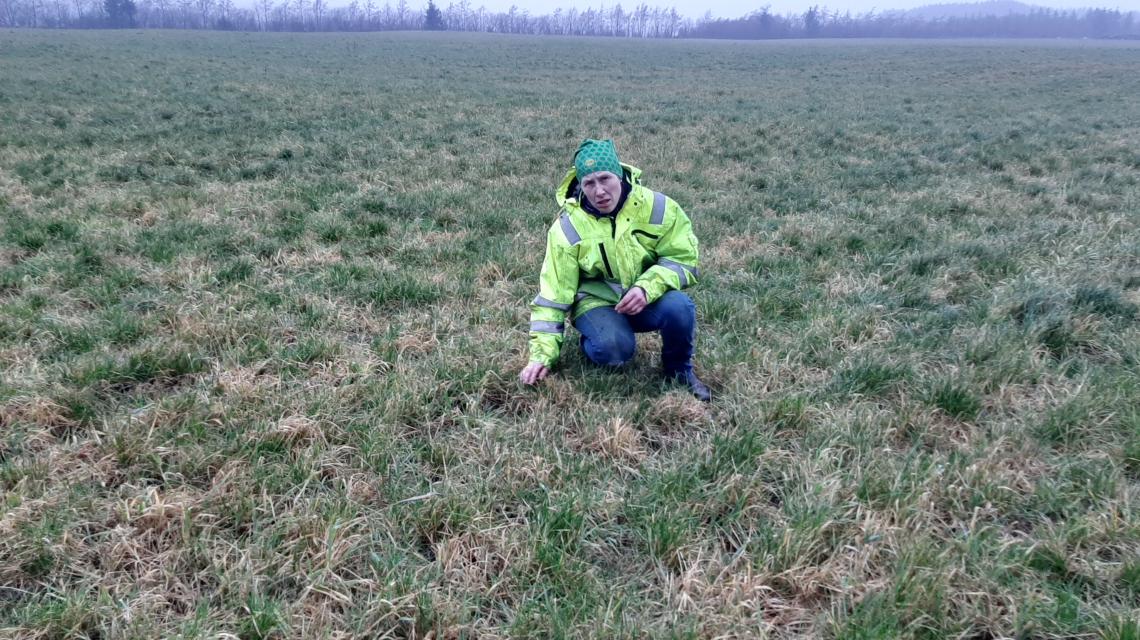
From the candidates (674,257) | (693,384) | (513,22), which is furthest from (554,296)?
(513,22)

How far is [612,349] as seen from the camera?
3.84 metres

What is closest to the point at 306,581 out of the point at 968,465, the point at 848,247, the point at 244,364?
the point at 244,364

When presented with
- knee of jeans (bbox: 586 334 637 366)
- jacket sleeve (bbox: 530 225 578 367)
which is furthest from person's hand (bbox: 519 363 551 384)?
knee of jeans (bbox: 586 334 637 366)

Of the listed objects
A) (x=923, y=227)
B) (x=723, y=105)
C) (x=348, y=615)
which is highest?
(x=723, y=105)

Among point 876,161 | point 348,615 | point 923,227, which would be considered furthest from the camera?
point 876,161

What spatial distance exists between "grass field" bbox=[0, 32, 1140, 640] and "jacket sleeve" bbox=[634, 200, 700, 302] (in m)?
0.64

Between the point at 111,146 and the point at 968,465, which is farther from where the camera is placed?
the point at 111,146

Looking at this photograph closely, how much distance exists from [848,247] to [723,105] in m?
13.5

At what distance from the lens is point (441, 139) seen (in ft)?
40.4

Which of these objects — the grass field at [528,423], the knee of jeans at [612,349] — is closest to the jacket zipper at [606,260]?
the knee of jeans at [612,349]

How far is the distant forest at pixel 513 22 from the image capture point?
3642 inches

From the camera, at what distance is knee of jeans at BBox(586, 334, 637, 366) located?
3828 mm

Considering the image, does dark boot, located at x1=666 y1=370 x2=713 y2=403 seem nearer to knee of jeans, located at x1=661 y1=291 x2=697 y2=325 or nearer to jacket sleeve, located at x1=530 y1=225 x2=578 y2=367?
knee of jeans, located at x1=661 y1=291 x2=697 y2=325

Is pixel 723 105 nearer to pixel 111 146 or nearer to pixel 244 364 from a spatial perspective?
pixel 111 146
